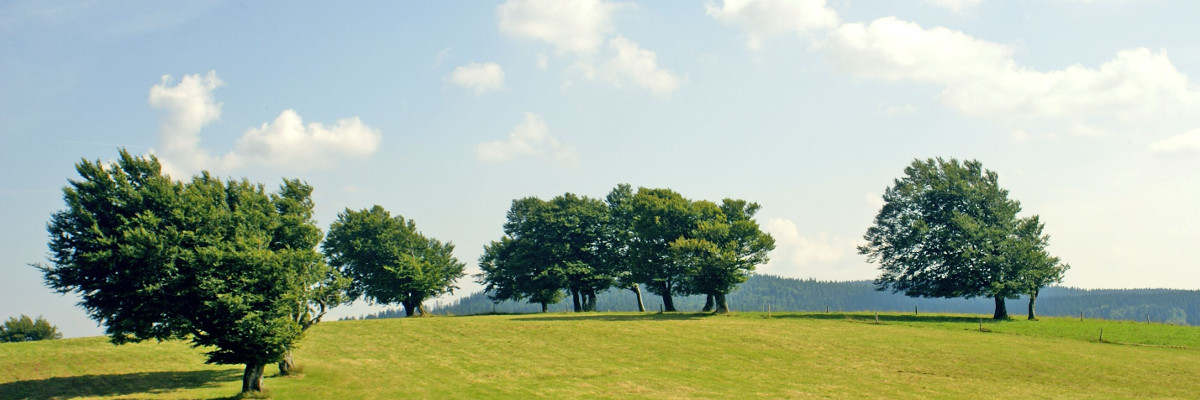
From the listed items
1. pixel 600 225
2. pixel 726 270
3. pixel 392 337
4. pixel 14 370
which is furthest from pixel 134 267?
pixel 600 225

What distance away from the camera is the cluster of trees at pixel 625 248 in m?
74.0

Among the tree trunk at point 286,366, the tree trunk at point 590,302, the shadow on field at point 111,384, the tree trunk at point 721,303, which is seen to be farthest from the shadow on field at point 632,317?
the shadow on field at point 111,384

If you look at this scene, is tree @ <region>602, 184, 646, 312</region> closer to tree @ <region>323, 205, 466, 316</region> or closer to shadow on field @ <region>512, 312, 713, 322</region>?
shadow on field @ <region>512, 312, 713, 322</region>

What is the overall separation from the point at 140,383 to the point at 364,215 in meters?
48.1

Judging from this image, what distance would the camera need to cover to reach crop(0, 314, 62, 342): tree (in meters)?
85.0

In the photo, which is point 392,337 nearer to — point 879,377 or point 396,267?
point 396,267

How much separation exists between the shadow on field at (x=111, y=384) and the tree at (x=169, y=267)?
122 inches

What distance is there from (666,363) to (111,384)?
34.1 metres

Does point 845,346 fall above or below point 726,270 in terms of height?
below

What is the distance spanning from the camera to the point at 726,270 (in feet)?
237

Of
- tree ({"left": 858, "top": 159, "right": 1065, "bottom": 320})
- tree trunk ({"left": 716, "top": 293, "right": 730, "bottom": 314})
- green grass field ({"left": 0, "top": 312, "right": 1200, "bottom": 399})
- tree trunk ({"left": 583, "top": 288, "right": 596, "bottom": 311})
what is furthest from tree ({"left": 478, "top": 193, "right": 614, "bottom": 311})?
tree ({"left": 858, "top": 159, "right": 1065, "bottom": 320})

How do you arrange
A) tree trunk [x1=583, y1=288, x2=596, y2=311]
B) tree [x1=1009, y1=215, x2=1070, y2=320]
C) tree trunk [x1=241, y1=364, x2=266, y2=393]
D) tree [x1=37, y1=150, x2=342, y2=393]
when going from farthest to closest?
1. tree trunk [x1=583, y1=288, x2=596, y2=311]
2. tree [x1=1009, y1=215, x2=1070, y2=320]
3. tree trunk [x1=241, y1=364, x2=266, y2=393]
4. tree [x1=37, y1=150, x2=342, y2=393]

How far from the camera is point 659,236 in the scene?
79.3m

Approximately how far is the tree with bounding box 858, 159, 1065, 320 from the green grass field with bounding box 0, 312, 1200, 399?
6.57m
